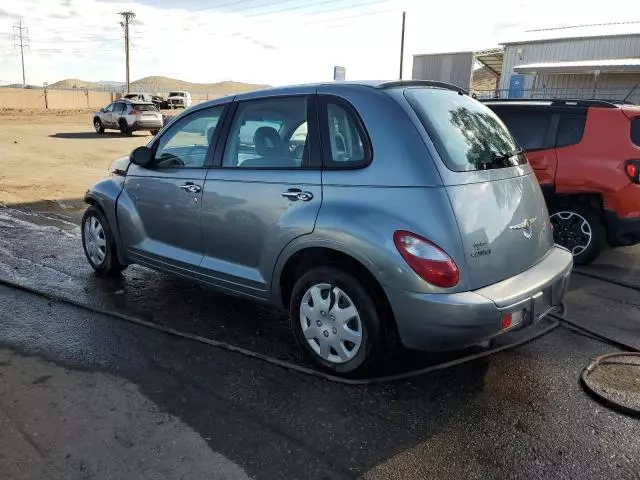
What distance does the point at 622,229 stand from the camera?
5.61m

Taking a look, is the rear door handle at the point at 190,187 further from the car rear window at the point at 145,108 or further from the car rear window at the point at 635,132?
the car rear window at the point at 145,108

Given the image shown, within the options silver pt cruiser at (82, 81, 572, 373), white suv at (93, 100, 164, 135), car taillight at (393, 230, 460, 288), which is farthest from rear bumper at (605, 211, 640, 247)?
white suv at (93, 100, 164, 135)

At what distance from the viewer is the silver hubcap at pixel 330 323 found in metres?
3.29

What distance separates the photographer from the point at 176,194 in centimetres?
427

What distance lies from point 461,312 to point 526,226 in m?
0.83

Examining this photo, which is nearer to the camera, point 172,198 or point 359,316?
point 359,316

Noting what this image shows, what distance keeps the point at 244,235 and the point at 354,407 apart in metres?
1.39

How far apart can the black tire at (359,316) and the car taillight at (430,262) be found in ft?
1.24

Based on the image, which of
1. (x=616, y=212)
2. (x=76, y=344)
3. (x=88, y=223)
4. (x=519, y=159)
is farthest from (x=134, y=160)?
(x=616, y=212)

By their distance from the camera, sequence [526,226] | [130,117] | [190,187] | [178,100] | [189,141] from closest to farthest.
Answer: [526,226]
[190,187]
[189,141]
[130,117]
[178,100]

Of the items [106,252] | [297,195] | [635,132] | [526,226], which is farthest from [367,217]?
[635,132]

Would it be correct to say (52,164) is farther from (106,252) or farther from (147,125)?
(147,125)

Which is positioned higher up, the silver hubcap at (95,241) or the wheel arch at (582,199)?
the wheel arch at (582,199)

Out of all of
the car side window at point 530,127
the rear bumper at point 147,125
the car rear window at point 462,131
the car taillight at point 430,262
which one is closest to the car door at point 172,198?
the car rear window at point 462,131
